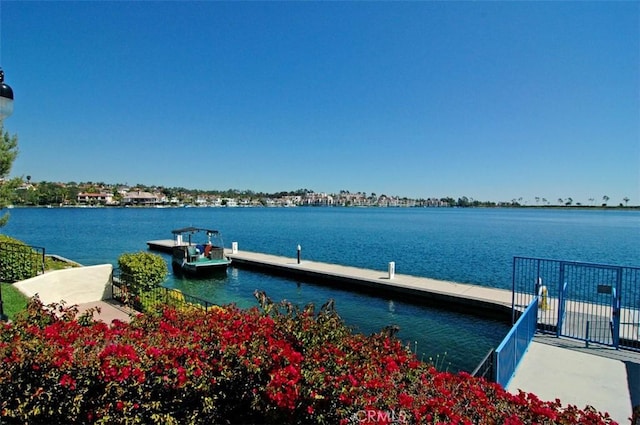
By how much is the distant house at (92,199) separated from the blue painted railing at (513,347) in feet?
568

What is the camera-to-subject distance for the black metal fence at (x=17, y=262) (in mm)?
12162

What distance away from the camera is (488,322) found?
12.6 m

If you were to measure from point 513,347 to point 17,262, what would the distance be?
15164 millimetres

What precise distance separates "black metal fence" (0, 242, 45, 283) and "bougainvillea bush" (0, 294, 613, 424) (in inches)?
438

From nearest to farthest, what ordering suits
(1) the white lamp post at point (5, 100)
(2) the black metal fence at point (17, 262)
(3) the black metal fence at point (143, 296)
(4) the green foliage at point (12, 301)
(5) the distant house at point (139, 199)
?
(1) the white lamp post at point (5, 100), (4) the green foliage at point (12, 301), (3) the black metal fence at point (143, 296), (2) the black metal fence at point (17, 262), (5) the distant house at point (139, 199)

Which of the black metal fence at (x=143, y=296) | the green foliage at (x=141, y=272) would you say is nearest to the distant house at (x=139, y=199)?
the black metal fence at (x=143, y=296)

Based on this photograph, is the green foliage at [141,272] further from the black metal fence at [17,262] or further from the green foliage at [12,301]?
the black metal fence at [17,262]

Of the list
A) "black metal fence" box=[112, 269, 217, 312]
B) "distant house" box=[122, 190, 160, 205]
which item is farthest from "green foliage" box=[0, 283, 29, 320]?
"distant house" box=[122, 190, 160, 205]

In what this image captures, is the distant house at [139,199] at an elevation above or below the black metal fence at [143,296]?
above

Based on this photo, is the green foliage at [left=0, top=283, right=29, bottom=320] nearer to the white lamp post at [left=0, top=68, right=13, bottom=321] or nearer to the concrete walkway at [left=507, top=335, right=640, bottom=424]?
the white lamp post at [left=0, top=68, right=13, bottom=321]

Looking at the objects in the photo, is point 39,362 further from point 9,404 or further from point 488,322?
point 488,322

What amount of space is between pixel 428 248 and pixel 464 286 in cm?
1812

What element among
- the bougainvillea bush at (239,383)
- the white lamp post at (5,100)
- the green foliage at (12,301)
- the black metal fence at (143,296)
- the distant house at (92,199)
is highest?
the white lamp post at (5,100)

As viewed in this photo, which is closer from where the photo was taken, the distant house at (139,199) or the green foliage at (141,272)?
the green foliage at (141,272)
